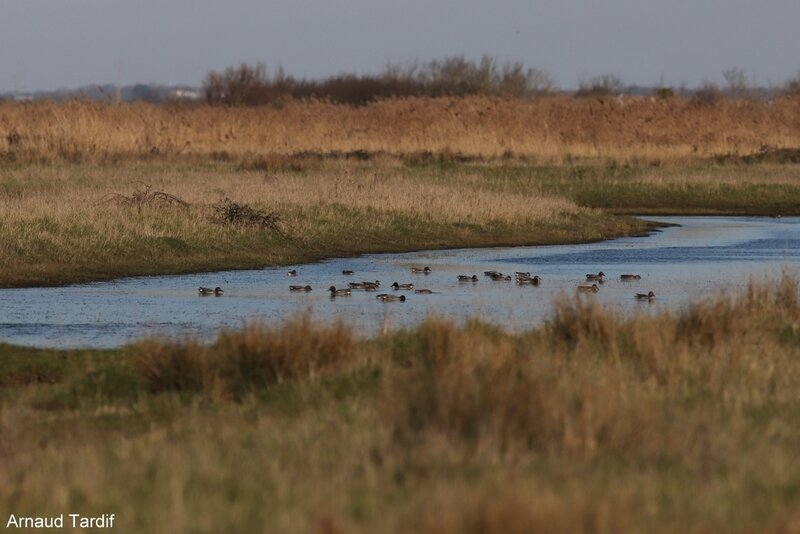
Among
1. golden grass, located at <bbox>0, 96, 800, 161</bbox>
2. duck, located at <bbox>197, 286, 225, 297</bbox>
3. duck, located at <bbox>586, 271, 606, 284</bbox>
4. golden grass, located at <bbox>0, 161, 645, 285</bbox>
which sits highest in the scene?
golden grass, located at <bbox>0, 96, 800, 161</bbox>

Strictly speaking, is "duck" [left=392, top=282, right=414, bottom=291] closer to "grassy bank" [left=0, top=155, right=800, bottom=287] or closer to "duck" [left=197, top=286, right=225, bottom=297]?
"duck" [left=197, top=286, right=225, bottom=297]

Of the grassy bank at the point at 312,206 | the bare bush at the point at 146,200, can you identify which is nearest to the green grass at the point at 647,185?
the grassy bank at the point at 312,206

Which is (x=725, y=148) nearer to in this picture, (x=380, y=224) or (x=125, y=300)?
(x=380, y=224)

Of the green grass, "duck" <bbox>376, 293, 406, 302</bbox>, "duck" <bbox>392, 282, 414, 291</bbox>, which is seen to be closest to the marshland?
"duck" <bbox>392, 282, 414, 291</bbox>

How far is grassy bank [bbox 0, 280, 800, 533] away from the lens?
22.0 ft

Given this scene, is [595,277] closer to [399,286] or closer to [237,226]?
[399,286]

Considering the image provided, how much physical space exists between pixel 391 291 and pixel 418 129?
3079 centimetres

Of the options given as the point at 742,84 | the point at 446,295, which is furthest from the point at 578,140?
the point at 742,84

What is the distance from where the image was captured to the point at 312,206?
95.6 ft

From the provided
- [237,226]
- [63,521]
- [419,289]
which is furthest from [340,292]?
[63,521]

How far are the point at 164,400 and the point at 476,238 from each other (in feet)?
62.6

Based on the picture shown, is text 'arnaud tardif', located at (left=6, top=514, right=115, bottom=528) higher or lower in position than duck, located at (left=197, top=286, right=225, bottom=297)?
higher

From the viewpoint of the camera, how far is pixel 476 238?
97.0 feet

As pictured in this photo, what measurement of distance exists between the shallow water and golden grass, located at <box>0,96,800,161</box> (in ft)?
57.7
